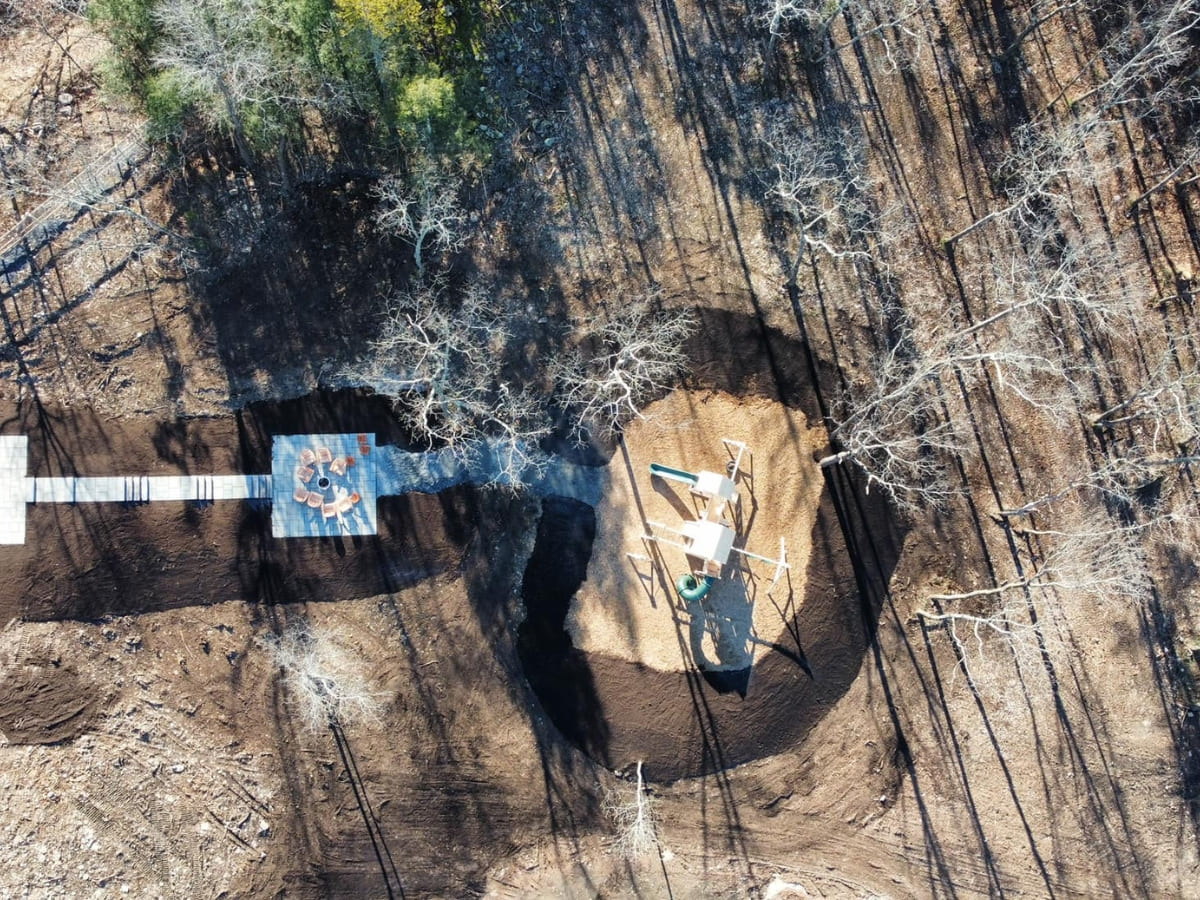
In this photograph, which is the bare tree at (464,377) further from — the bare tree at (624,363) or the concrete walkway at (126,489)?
the concrete walkway at (126,489)

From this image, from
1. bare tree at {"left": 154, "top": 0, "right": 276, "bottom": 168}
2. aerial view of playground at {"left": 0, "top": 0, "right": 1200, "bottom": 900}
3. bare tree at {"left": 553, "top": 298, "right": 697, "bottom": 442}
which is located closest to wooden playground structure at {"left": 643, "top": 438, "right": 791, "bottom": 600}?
aerial view of playground at {"left": 0, "top": 0, "right": 1200, "bottom": 900}

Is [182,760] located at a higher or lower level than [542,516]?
lower

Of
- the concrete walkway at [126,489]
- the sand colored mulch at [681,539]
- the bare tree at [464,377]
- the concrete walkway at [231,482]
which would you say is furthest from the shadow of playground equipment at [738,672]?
the concrete walkway at [126,489]

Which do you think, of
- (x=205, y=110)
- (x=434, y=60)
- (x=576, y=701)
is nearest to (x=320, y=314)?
(x=205, y=110)

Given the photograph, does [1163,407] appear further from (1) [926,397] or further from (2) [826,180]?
(2) [826,180]

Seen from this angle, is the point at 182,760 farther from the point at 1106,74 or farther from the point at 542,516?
the point at 1106,74

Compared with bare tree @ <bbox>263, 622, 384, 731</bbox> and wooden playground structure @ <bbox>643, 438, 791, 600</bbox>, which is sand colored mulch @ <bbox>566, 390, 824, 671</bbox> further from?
bare tree @ <bbox>263, 622, 384, 731</bbox>

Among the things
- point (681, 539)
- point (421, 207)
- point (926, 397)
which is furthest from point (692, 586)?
point (421, 207)
